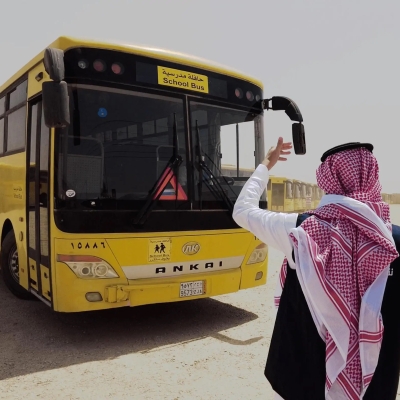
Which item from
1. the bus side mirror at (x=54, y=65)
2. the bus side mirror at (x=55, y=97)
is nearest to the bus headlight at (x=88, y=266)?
the bus side mirror at (x=55, y=97)

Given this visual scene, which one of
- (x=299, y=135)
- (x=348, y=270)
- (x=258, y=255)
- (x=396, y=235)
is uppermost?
(x=299, y=135)

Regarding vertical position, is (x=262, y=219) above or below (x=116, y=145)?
below

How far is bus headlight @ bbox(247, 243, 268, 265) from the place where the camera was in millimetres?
5969

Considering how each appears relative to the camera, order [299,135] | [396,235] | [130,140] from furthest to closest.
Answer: [299,135], [130,140], [396,235]

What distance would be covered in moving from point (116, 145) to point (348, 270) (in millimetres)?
3485

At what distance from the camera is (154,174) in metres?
5.20

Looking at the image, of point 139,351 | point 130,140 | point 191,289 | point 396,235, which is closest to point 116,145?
point 130,140

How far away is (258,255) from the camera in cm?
607

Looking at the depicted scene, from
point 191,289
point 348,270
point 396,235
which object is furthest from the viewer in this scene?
point 191,289

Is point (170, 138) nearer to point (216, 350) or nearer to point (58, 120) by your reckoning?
point (58, 120)

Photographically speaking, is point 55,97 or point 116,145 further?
point 116,145

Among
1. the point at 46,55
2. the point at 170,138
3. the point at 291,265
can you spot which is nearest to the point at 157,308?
the point at 170,138

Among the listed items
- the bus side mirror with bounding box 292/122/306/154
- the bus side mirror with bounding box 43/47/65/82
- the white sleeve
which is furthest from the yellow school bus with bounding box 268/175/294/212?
the white sleeve

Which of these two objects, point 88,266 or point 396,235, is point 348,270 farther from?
point 88,266
